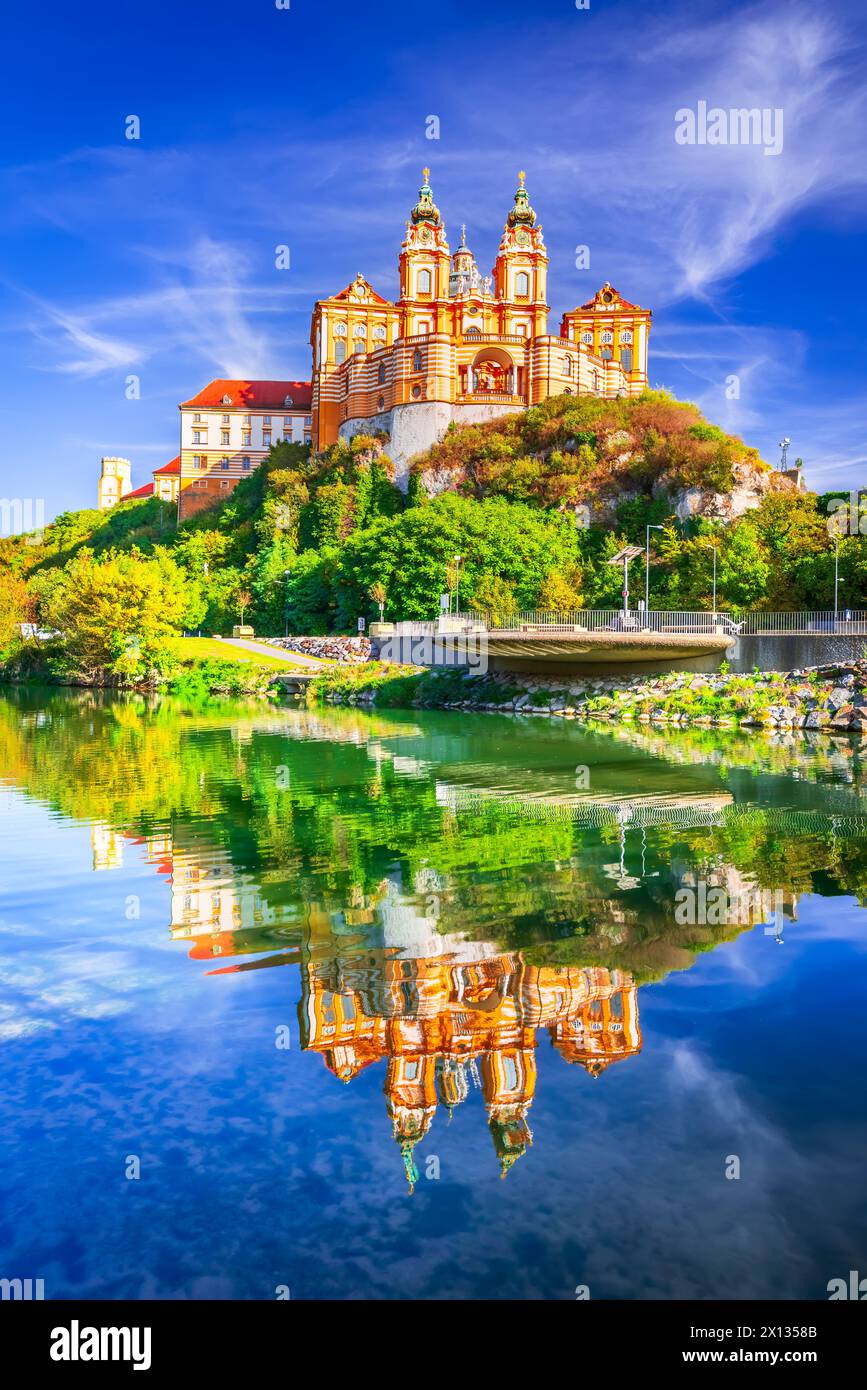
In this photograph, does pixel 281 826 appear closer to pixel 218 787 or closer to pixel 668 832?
pixel 218 787

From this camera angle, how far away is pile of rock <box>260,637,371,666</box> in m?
53.2

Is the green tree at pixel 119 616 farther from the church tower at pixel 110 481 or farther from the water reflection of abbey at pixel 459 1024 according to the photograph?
the church tower at pixel 110 481

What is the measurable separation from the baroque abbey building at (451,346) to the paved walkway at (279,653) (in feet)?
53.9

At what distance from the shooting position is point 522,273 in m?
74.2

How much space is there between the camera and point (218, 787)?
62.4 feet

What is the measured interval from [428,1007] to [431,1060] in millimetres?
764

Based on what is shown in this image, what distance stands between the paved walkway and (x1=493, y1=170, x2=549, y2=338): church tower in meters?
31.2

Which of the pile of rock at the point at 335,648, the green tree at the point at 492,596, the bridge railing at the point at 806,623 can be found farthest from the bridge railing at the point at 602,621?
the pile of rock at the point at 335,648

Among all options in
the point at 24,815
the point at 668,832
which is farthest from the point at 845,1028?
the point at 24,815

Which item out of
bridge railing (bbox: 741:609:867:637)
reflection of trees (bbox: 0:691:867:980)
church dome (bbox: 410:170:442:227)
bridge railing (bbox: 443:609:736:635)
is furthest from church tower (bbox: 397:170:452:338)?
reflection of trees (bbox: 0:691:867:980)

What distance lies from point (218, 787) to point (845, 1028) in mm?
13711

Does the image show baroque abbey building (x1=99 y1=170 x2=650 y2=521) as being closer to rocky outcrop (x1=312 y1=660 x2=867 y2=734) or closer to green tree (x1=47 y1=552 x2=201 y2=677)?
green tree (x1=47 y1=552 x2=201 y2=677)

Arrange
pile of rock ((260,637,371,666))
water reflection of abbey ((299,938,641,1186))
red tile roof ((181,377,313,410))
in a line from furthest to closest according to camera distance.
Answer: red tile roof ((181,377,313,410)) → pile of rock ((260,637,371,666)) → water reflection of abbey ((299,938,641,1186))

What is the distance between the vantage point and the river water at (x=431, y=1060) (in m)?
4.85
